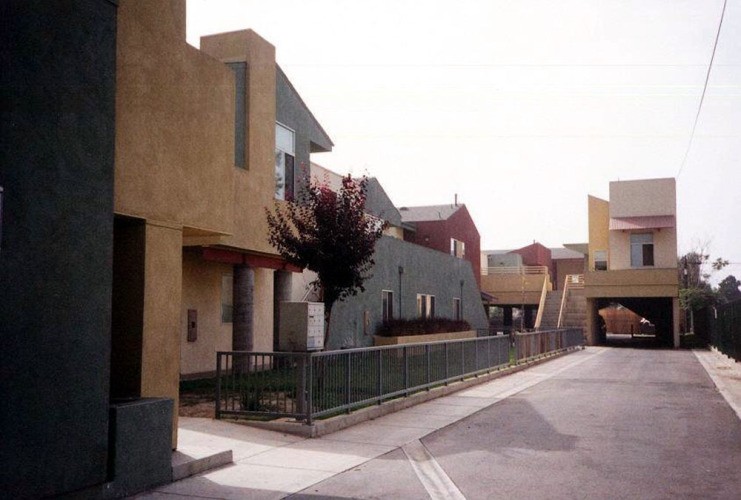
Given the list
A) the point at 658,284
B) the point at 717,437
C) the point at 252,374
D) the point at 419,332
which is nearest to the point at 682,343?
the point at 658,284

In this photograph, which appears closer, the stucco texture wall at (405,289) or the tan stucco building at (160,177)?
the tan stucco building at (160,177)

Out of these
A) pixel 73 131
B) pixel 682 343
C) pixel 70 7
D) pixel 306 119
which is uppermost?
pixel 306 119

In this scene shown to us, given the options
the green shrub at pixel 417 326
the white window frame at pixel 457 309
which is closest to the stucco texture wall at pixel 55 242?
the green shrub at pixel 417 326

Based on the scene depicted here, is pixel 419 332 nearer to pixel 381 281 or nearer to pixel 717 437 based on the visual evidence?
pixel 381 281

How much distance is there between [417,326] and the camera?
2736cm

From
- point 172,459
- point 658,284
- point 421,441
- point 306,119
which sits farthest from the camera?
point 658,284

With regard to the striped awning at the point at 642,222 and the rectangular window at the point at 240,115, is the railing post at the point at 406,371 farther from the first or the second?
the striped awning at the point at 642,222

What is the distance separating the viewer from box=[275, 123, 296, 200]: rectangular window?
732 inches

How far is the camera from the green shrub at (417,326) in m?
25.6

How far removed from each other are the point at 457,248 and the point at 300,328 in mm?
34259

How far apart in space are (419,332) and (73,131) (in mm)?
21805

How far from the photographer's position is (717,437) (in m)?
10.5

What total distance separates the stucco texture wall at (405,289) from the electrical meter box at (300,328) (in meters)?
10.9

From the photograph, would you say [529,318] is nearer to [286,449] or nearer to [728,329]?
[728,329]
